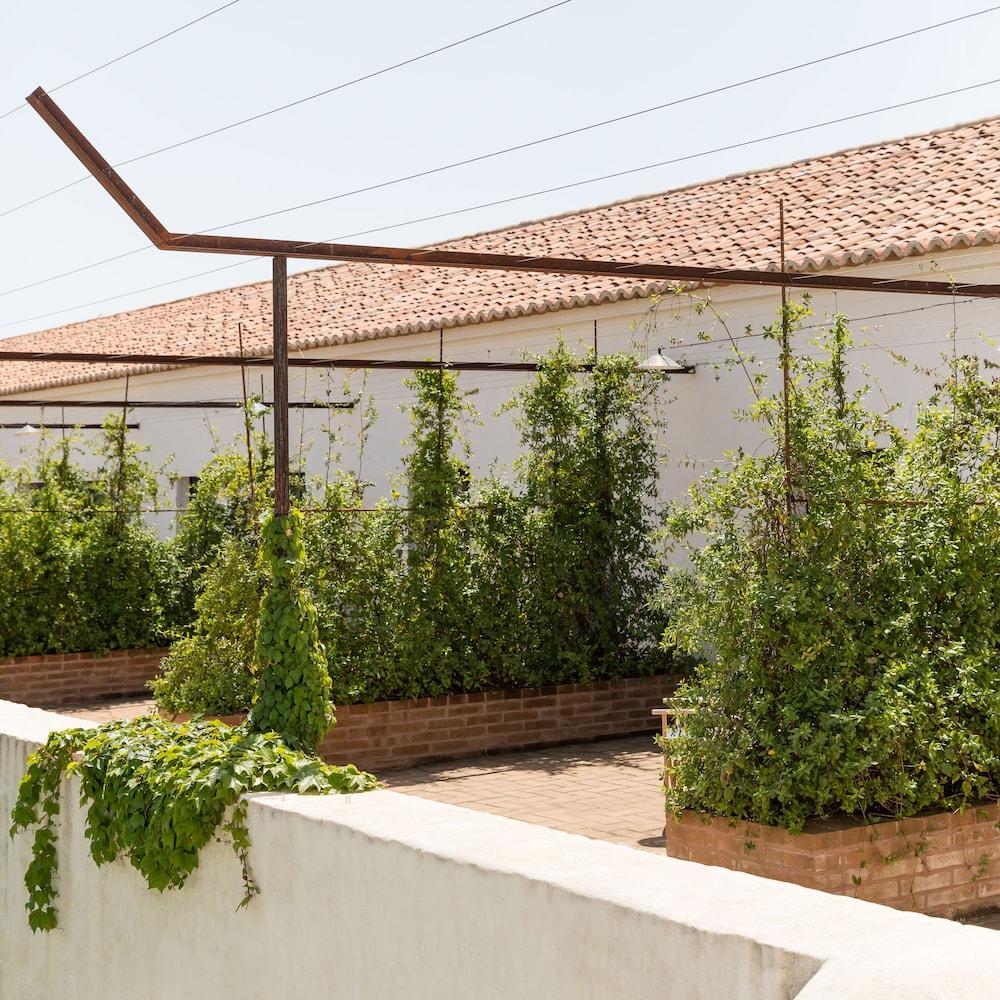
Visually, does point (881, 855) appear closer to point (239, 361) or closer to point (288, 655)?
point (288, 655)

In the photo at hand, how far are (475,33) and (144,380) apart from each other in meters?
12.6

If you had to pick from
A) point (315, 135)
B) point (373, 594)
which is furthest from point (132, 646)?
point (315, 135)

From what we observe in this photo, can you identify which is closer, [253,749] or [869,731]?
[253,749]

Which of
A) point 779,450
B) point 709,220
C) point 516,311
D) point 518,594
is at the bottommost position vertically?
point 518,594

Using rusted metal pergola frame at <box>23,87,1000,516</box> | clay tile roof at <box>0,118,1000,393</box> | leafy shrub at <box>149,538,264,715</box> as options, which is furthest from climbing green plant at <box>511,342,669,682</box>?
rusted metal pergola frame at <box>23,87,1000,516</box>

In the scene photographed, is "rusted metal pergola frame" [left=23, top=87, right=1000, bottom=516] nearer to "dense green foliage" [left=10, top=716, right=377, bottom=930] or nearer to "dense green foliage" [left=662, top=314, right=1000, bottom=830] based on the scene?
"dense green foliage" [left=662, top=314, right=1000, bottom=830]

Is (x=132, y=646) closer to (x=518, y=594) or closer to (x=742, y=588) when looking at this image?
(x=518, y=594)

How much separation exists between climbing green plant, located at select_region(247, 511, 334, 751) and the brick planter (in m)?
1.82

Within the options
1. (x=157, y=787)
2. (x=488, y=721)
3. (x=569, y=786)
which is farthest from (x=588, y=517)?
(x=157, y=787)

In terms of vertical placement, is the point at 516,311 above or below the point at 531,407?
above

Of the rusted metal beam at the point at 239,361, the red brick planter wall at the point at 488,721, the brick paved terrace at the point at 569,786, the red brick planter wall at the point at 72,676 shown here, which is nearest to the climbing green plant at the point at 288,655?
the brick paved terrace at the point at 569,786

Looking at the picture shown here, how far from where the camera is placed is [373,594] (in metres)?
10.5

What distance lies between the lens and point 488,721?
10859 millimetres

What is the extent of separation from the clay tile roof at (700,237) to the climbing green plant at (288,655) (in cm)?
579
